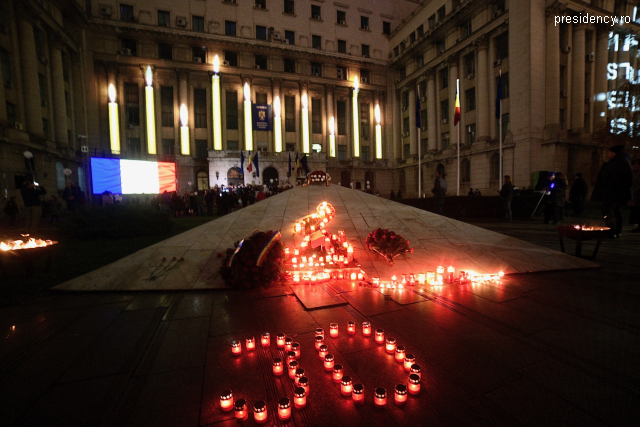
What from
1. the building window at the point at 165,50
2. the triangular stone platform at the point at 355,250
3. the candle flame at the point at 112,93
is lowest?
the triangular stone platform at the point at 355,250

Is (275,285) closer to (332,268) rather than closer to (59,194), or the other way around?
(332,268)

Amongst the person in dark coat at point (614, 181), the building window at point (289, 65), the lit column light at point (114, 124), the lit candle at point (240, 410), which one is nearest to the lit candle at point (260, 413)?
the lit candle at point (240, 410)

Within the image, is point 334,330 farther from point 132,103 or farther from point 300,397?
point 132,103

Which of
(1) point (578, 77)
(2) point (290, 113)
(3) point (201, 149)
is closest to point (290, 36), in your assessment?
(2) point (290, 113)

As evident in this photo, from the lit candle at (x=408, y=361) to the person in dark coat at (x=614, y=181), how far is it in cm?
721

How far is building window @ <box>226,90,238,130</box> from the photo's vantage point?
3575 centimetres

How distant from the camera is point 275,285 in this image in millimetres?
4656

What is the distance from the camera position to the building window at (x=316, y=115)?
3947 centimetres

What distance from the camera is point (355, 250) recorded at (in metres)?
5.93

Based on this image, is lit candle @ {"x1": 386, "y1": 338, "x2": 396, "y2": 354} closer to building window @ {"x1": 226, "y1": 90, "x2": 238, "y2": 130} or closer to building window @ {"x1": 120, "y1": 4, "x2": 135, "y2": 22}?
building window @ {"x1": 226, "y1": 90, "x2": 238, "y2": 130}

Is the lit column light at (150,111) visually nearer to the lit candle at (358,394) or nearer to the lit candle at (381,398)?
the lit candle at (358,394)

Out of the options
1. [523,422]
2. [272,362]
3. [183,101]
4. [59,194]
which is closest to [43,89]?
[59,194]

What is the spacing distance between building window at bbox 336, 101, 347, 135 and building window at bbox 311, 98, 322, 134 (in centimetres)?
276

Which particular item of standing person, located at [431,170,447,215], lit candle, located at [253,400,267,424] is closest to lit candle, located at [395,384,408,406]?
lit candle, located at [253,400,267,424]
